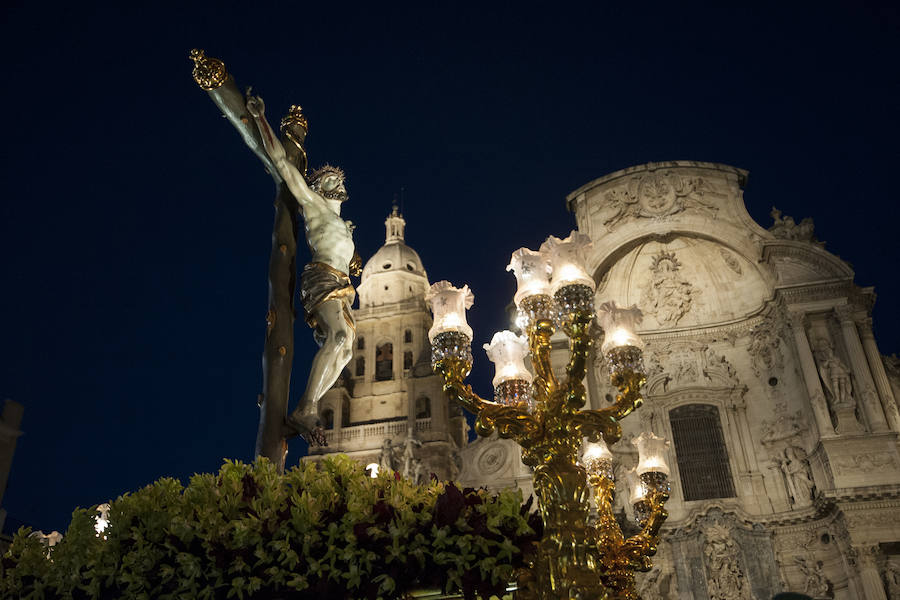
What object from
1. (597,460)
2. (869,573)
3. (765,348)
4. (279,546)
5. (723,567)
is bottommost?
(279,546)

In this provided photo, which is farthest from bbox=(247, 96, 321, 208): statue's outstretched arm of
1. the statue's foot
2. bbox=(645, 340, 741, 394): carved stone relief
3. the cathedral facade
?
bbox=(645, 340, 741, 394): carved stone relief

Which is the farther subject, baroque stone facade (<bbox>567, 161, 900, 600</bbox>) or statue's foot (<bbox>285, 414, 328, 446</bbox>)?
baroque stone facade (<bbox>567, 161, 900, 600</bbox>)

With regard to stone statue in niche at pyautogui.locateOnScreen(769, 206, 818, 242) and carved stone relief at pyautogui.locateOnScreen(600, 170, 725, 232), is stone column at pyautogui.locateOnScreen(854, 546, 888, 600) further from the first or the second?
carved stone relief at pyautogui.locateOnScreen(600, 170, 725, 232)

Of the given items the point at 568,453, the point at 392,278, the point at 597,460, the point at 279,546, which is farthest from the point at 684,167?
the point at 392,278

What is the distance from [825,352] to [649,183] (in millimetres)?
6881

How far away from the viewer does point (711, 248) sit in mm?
21219

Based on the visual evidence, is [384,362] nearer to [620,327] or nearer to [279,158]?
[620,327]

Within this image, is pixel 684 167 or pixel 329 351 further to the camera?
pixel 684 167

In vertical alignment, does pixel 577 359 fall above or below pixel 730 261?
below

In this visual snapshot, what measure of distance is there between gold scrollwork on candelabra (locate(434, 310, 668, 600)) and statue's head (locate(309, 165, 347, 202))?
66.0 inches

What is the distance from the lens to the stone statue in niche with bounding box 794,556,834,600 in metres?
15.9

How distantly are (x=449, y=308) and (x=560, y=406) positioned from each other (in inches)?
63.5

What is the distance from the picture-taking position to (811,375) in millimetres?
17453

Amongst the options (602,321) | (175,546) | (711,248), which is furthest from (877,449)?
(175,546)
